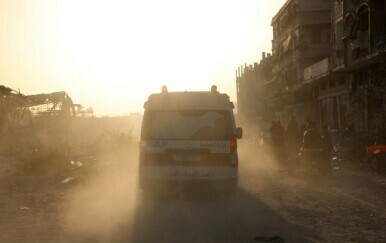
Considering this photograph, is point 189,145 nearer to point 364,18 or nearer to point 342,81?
point 364,18

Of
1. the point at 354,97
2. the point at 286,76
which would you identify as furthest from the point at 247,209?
the point at 286,76

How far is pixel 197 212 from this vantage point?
1080cm

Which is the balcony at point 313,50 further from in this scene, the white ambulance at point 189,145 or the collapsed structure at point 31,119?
the white ambulance at point 189,145

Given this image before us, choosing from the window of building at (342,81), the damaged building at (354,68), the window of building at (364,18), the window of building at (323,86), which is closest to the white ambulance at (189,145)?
the damaged building at (354,68)

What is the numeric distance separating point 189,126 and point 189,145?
409mm

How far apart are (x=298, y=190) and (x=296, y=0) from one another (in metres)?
45.3

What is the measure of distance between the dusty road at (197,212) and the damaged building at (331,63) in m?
9.57

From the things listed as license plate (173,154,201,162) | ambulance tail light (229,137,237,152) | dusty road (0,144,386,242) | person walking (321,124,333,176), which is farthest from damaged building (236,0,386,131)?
license plate (173,154,201,162)

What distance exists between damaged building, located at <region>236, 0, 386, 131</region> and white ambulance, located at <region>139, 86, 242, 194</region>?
10.9 meters

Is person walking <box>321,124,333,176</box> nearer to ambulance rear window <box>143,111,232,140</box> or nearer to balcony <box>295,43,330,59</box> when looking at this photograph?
ambulance rear window <box>143,111,232,140</box>

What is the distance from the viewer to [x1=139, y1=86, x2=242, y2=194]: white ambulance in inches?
494

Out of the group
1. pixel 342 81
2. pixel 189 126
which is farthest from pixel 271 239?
pixel 342 81

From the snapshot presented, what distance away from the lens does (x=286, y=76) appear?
63.3 metres

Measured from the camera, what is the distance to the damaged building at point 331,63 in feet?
112
